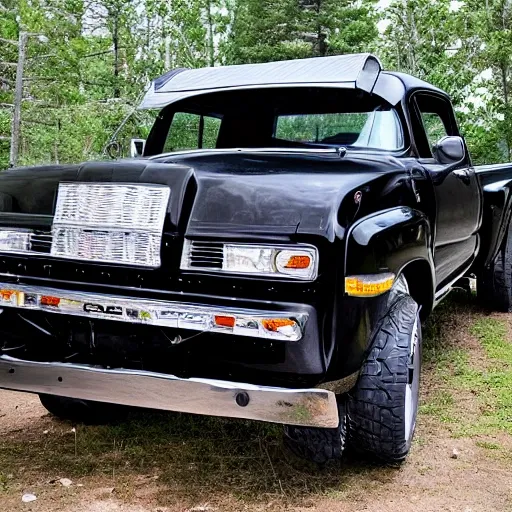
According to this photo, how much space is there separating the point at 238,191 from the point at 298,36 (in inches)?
1161

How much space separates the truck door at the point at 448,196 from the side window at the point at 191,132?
1.26m

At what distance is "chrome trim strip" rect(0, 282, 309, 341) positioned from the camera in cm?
232

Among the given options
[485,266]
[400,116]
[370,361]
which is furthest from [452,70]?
[370,361]

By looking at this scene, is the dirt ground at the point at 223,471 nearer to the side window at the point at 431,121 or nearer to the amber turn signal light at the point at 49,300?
the amber turn signal light at the point at 49,300

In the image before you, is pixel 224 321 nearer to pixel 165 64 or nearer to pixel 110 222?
pixel 110 222

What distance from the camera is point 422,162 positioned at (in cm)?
355

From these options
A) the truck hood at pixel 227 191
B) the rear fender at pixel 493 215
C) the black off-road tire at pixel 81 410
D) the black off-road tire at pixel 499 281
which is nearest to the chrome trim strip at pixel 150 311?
the truck hood at pixel 227 191

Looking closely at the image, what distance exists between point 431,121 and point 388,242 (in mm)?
1898

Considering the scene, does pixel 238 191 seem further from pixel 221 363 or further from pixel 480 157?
pixel 480 157

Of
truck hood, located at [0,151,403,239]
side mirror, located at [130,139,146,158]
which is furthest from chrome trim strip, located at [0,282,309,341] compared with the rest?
side mirror, located at [130,139,146,158]

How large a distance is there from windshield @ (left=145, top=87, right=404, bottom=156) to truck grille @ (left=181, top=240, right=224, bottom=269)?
→ 1.36 m

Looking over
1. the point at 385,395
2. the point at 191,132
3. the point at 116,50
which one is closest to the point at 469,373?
the point at 385,395

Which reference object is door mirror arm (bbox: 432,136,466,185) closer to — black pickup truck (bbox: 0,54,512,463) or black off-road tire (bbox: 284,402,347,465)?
black pickup truck (bbox: 0,54,512,463)

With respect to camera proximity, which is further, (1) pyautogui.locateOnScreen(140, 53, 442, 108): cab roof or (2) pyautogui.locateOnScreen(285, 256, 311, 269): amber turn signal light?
(1) pyautogui.locateOnScreen(140, 53, 442, 108): cab roof
